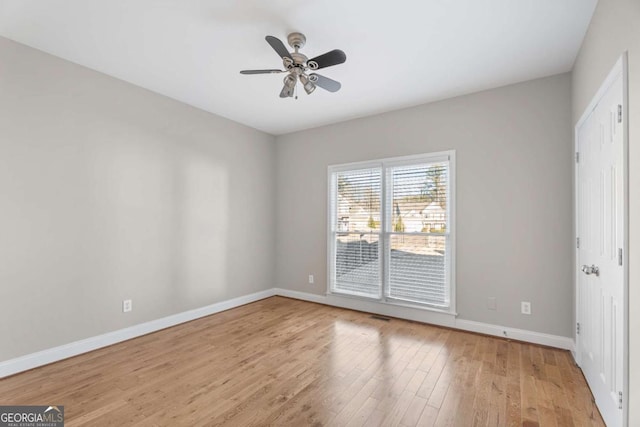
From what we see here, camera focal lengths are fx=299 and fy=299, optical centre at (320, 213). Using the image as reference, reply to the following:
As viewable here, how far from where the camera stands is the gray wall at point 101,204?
8.52ft

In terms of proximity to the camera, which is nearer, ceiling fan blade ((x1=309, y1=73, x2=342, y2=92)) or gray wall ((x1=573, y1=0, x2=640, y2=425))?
gray wall ((x1=573, y1=0, x2=640, y2=425))

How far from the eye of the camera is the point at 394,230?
414cm

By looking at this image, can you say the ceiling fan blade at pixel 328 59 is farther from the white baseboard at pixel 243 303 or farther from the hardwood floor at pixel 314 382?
the white baseboard at pixel 243 303

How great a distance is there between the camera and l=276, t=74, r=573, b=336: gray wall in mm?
3059

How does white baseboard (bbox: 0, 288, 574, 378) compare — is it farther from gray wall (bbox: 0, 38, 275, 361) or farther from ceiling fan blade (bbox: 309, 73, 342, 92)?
ceiling fan blade (bbox: 309, 73, 342, 92)

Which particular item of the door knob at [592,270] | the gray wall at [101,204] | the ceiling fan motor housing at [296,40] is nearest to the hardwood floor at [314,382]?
the gray wall at [101,204]

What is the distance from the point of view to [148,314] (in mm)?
3523

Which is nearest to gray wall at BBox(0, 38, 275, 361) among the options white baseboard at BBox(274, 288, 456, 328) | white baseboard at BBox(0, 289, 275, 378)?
white baseboard at BBox(0, 289, 275, 378)

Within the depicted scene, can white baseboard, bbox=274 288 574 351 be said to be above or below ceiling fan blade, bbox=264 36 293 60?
below

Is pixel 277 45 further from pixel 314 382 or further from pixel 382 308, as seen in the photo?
pixel 382 308

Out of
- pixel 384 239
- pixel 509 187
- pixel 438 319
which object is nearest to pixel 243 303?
pixel 384 239

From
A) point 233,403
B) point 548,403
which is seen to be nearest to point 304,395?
point 233,403

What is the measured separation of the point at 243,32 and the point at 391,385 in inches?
122

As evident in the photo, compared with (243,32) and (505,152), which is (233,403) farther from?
(505,152)
